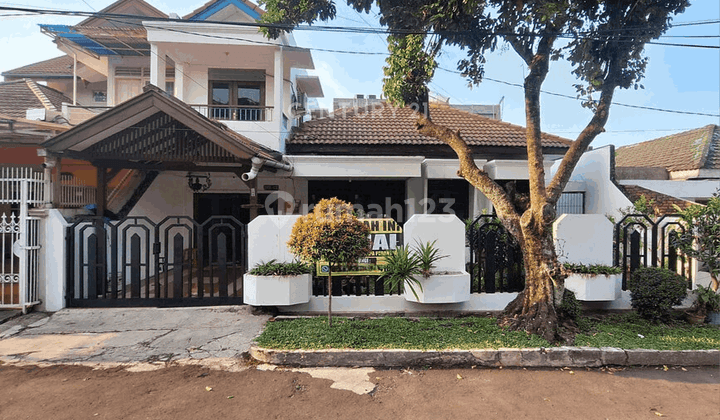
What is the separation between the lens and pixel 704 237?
5457 millimetres

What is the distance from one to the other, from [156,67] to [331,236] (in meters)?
8.00

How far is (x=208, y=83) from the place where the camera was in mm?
10391

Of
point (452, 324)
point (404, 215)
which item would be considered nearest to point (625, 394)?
Result: point (452, 324)

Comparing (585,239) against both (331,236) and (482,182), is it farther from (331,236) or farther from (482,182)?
(331,236)

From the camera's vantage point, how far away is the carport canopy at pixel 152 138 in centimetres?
620

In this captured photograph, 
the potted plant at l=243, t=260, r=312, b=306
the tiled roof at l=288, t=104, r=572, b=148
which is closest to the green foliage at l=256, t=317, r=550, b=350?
the potted plant at l=243, t=260, r=312, b=306

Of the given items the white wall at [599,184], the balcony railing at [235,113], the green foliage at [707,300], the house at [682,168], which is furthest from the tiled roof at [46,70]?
the house at [682,168]

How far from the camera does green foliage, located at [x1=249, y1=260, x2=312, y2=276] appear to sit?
212 inches

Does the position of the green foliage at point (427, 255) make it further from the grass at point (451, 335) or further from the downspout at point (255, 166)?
the downspout at point (255, 166)

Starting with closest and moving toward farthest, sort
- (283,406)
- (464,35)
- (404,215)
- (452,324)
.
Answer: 1. (283,406)
2. (452,324)
3. (464,35)
4. (404,215)

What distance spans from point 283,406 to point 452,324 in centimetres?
275

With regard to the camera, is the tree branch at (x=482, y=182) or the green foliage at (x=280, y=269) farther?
the green foliage at (x=280, y=269)

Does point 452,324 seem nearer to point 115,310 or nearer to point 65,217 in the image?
point 115,310

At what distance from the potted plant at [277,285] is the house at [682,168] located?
9.84 meters
